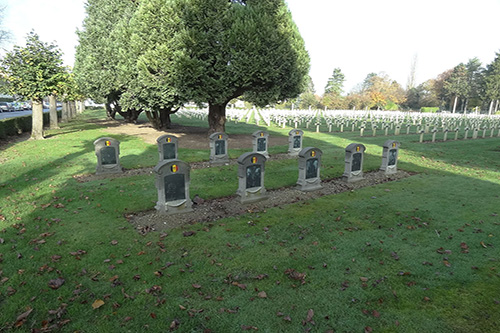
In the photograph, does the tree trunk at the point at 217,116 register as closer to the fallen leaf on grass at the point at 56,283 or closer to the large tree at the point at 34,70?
the large tree at the point at 34,70

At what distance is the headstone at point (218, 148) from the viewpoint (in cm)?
1380

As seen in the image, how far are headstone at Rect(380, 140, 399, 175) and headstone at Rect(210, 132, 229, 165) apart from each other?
23.9 feet

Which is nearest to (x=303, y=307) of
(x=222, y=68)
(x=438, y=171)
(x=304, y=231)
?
(x=304, y=231)

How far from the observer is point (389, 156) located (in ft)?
41.2

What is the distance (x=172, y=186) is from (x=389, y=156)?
9.56 metres

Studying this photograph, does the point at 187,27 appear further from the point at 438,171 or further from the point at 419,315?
the point at 419,315

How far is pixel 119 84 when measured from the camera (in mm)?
21359

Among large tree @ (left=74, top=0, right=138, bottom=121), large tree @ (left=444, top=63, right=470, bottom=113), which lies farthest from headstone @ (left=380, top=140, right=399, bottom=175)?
large tree @ (left=444, top=63, right=470, bottom=113)

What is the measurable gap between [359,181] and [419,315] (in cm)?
777

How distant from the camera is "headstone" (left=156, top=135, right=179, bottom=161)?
13062 mm

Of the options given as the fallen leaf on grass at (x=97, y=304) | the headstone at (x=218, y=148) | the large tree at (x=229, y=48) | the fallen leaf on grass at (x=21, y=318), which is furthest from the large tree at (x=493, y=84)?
the fallen leaf on grass at (x=21, y=318)

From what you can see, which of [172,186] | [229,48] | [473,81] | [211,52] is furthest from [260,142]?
[473,81]

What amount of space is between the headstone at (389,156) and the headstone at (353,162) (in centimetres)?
165

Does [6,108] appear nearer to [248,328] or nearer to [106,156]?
[106,156]
